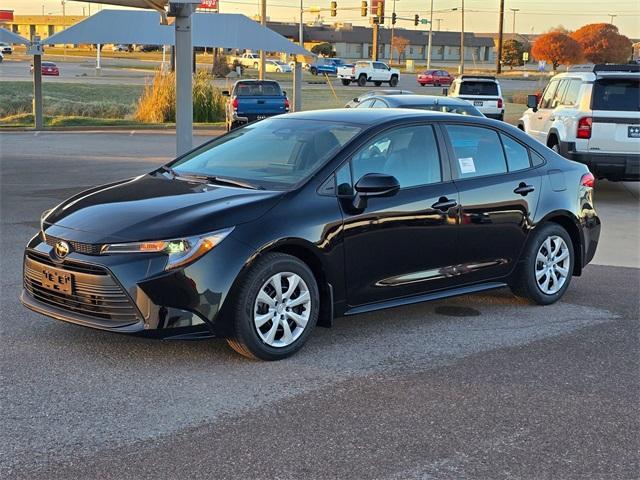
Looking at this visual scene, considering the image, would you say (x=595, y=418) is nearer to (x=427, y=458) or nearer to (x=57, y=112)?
(x=427, y=458)

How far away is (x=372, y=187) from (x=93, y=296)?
1.95 m

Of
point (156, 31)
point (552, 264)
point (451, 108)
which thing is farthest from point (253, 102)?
point (552, 264)

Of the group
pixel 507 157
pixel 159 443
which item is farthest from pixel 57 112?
pixel 159 443

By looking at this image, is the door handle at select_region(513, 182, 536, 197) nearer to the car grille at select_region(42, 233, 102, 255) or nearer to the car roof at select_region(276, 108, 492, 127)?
the car roof at select_region(276, 108, 492, 127)

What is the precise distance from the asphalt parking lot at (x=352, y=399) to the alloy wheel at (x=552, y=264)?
0.79 ft

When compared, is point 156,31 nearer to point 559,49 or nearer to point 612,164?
point 612,164

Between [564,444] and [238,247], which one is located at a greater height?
[238,247]

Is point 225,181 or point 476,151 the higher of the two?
point 476,151

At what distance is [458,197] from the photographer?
21.6 feet

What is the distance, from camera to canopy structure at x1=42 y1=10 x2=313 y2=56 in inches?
706

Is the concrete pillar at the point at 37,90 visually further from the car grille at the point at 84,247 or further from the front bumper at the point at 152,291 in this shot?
the front bumper at the point at 152,291

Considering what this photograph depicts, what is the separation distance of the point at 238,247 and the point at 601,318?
3.22 m

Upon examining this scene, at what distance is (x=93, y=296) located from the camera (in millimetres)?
5289

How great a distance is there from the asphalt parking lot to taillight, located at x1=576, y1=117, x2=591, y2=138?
6834 mm
